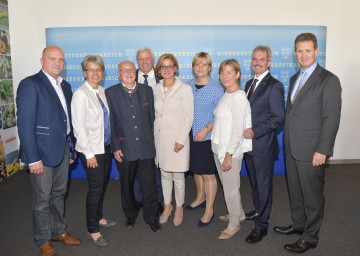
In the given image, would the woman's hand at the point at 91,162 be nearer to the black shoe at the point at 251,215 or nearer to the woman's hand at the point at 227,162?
the woman's hand at the point at 227,162

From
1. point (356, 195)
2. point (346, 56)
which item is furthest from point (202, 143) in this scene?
point (346, 56)

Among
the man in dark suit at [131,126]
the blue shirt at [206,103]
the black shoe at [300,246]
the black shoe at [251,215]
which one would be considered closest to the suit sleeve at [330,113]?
the black shoe at [300,246]

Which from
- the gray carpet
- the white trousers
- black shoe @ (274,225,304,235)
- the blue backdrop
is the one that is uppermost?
the blue backdrop

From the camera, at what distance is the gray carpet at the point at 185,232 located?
8.98 feet

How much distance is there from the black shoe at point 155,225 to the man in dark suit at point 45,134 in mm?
923

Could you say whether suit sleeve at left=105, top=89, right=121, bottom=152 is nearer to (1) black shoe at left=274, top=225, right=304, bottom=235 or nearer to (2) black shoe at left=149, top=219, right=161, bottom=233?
A: (2) black shoe at left=149, top=219, right=161, bottom=233

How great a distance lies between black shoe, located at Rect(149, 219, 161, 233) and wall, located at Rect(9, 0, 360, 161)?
10.5ft

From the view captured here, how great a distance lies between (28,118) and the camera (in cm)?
235

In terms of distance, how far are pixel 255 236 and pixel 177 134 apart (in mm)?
1202

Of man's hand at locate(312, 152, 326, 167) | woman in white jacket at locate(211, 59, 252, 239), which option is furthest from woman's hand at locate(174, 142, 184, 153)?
man's hand at locate(312, 152, 326, 167)

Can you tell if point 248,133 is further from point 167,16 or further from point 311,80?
point 167,16

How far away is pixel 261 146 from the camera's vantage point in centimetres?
277

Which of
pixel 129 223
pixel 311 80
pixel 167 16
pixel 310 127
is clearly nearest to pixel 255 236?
pixel 310 127

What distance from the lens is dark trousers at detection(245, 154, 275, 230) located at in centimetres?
280
